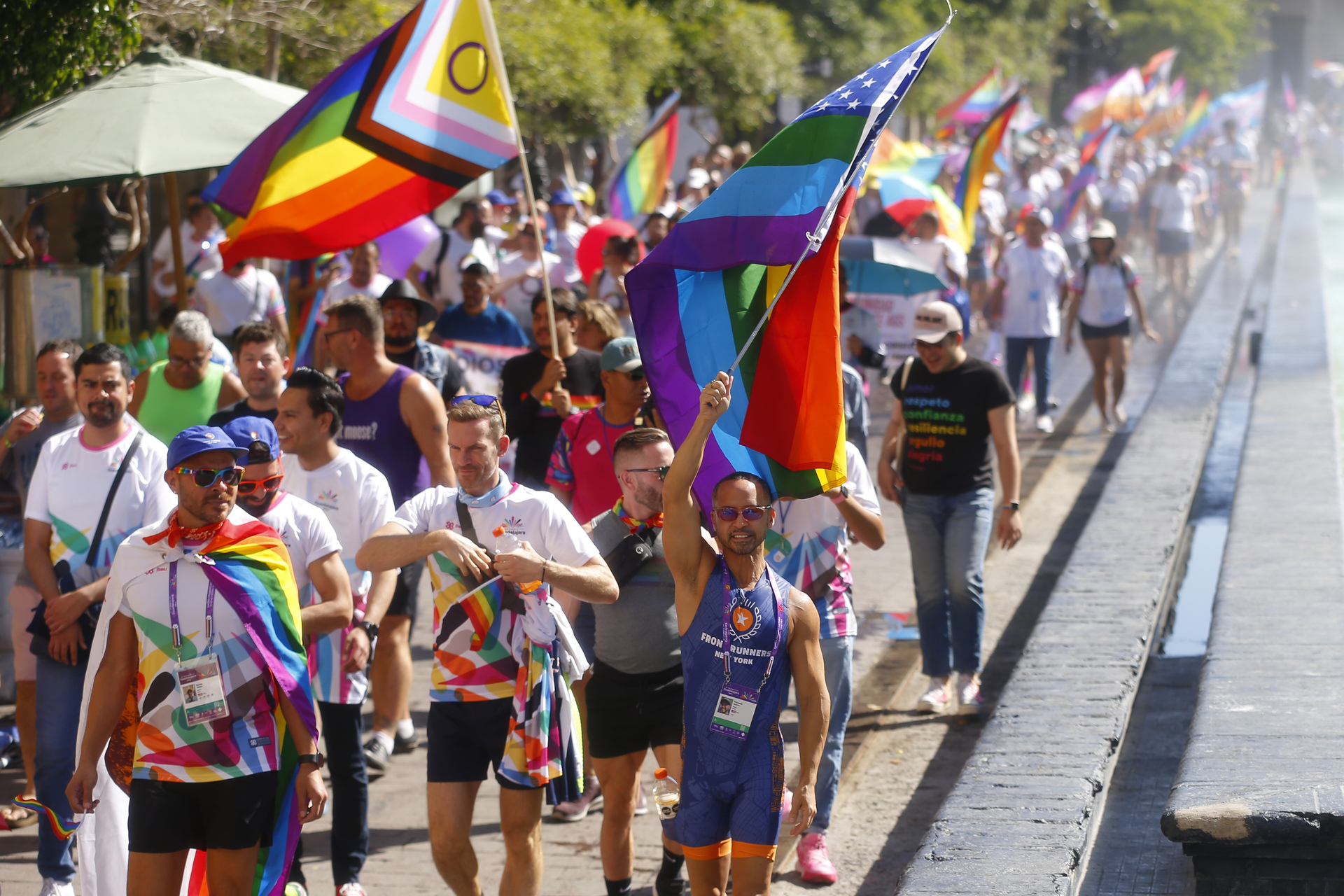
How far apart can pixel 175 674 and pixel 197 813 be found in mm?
398

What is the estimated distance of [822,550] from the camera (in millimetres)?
6023

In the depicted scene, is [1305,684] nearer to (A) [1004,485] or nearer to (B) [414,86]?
(A) [1004,485]

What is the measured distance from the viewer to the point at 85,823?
5039 mm

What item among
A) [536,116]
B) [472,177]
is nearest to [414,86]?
[472,177]

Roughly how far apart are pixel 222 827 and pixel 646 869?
185 centimetres

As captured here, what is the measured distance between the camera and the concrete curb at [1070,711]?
5012 millimetres

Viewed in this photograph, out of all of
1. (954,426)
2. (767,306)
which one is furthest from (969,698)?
(767,306)

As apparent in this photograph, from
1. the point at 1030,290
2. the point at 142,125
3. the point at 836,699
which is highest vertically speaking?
the point at 142,125

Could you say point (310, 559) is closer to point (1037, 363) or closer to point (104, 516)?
point (104, 516)

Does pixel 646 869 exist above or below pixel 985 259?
below

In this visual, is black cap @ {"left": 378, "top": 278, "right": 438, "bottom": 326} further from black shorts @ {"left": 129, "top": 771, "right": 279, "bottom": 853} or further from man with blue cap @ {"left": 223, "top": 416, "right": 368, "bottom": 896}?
black shorts @ {"left": 129, "top": 771, "right": 279, "bottom": 853}

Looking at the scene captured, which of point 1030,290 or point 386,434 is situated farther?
point 1030,290

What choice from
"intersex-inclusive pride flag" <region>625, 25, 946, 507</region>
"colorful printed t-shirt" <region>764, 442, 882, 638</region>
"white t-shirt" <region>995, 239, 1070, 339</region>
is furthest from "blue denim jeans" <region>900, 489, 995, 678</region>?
"white t-shirt" <region>995, 239, 1070, 339</region>

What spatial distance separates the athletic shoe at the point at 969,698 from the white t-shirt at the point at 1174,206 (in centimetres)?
1746
